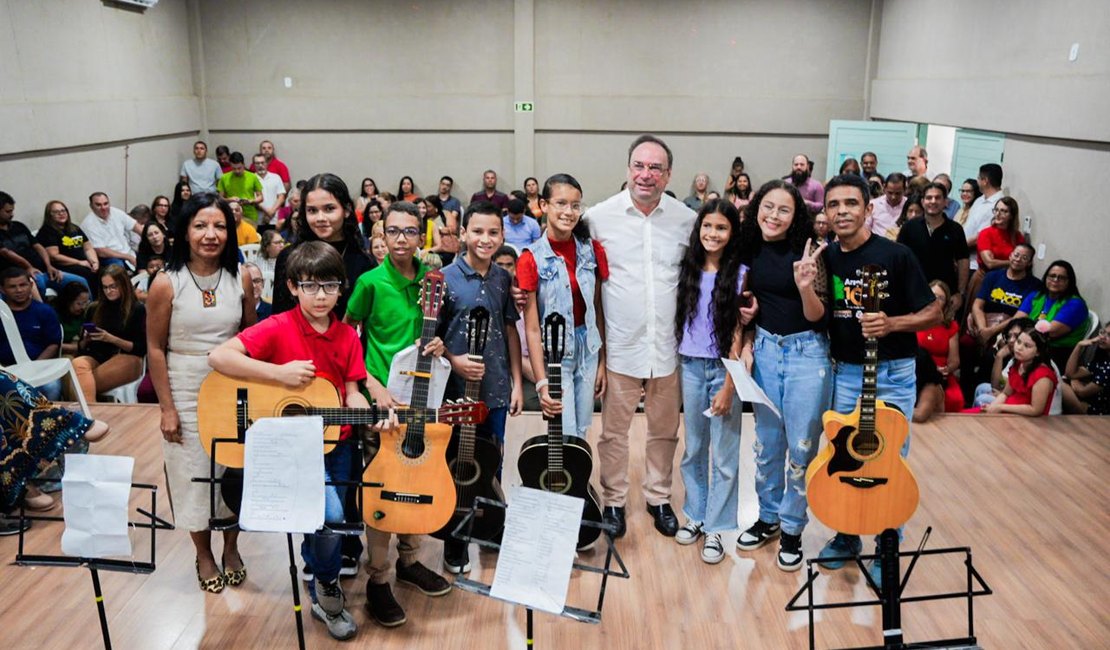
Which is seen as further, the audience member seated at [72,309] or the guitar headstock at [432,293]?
the audience member seated at [72,309]

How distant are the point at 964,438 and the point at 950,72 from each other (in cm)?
589

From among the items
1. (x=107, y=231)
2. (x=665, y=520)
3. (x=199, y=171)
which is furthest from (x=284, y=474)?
(x=199, y=171)

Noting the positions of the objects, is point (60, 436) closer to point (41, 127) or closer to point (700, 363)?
point (700, 363)

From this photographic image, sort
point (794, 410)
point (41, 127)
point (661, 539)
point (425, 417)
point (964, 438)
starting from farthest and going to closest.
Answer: point (41, 127), point (964, 438), point (661, 539), point (794, 410), point (425, 417)

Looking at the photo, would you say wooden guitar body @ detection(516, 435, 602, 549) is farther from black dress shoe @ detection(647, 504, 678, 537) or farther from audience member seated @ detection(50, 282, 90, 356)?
audience member seated @ detection(50, 282, 90, 356)

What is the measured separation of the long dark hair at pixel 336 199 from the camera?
3344 millimetres

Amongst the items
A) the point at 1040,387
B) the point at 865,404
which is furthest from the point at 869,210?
the point at 1040,387

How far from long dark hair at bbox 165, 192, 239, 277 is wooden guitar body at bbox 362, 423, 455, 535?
0.89 metres

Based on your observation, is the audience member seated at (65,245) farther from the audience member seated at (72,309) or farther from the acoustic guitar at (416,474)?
the acoustic guitar at (416,474)

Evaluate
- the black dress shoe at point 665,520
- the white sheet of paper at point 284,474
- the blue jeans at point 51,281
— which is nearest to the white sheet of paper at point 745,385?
the black dress shoe at point 665,520

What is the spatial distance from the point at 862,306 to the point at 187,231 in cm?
249

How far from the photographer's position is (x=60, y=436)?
330 cm

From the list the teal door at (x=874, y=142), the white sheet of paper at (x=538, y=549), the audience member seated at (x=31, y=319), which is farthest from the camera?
the teal door at (x=874, y=142)

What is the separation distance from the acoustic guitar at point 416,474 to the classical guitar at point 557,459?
16.8 inches
